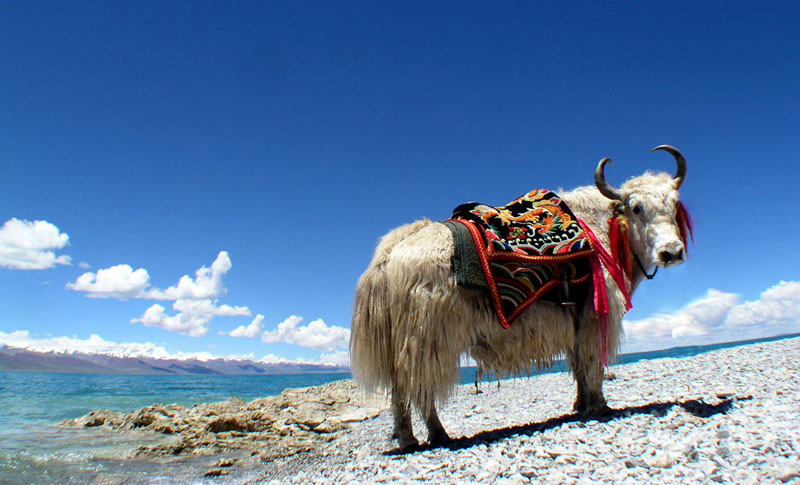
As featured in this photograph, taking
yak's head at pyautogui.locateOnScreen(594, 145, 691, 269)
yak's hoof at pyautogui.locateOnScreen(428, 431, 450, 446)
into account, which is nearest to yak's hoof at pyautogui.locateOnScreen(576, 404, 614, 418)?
yak's hoof at pyautogui.locateOnScreen(428, 431, 450, 446)

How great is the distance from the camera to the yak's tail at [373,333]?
3.91 meters

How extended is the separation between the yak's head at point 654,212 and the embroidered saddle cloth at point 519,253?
1.94 feet

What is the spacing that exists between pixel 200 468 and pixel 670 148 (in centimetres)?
665

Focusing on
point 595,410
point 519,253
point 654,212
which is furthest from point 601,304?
point 654,212

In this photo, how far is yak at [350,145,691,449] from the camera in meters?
3.68

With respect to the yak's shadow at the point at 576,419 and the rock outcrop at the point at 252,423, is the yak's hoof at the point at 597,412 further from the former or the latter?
the rock outcrop at the point at 252,423

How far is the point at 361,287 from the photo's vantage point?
13.5ft

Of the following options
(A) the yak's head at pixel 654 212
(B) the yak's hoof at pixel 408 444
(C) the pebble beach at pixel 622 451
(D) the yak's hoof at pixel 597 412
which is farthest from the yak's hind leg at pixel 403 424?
(A) the yak's head at pixel 654 212

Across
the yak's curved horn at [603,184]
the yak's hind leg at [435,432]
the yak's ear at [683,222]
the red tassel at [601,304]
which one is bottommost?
the yak's hind leg at [435,432]

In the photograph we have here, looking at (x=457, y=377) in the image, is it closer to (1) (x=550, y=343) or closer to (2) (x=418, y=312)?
(2) (x=418, y=312)

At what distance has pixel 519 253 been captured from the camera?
3.98 meters

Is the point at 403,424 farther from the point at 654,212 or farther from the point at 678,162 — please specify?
the point at 678,162

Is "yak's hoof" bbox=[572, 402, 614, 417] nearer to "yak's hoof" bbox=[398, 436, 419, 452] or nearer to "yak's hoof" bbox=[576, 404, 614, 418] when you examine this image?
"yak's hoof" bbox=[576, 404, 614, 418]

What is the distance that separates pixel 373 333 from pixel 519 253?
5.10ft
